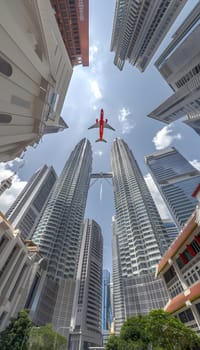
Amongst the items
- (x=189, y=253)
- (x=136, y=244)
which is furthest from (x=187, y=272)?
(x=136, y=244)

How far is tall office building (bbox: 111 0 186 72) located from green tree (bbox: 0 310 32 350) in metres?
102

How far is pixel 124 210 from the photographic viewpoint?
110m


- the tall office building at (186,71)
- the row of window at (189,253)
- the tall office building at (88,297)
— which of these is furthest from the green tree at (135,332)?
the tall office building at (186,71)

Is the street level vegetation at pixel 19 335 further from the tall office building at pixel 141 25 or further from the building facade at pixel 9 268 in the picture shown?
the tall office building at pixel 141 25

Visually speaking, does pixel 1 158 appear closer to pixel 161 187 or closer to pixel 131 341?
pixel 131 341

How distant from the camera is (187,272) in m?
22.8

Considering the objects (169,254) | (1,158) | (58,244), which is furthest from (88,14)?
(58,244)

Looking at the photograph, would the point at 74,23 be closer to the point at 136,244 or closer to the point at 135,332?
the point at 135,332

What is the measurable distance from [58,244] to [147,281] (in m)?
43.6

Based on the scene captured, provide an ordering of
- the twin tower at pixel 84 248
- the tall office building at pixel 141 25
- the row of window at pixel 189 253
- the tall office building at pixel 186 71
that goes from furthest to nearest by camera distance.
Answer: the twin tower at pixel 84 248
the tall office building at pixel 141 25
the tall office building at pixel 186 71
the row of window at pixel 189 253

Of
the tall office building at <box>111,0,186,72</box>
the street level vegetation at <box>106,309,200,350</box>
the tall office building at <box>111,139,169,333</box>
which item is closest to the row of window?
the street level vegetation at <box>106,309,200,350</box>

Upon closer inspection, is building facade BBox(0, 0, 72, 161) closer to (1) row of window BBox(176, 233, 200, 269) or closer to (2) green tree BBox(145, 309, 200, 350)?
(2) green tree BBox(145, 309, 200, 350)

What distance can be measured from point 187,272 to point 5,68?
2953cm

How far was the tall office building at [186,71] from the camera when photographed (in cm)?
5840
